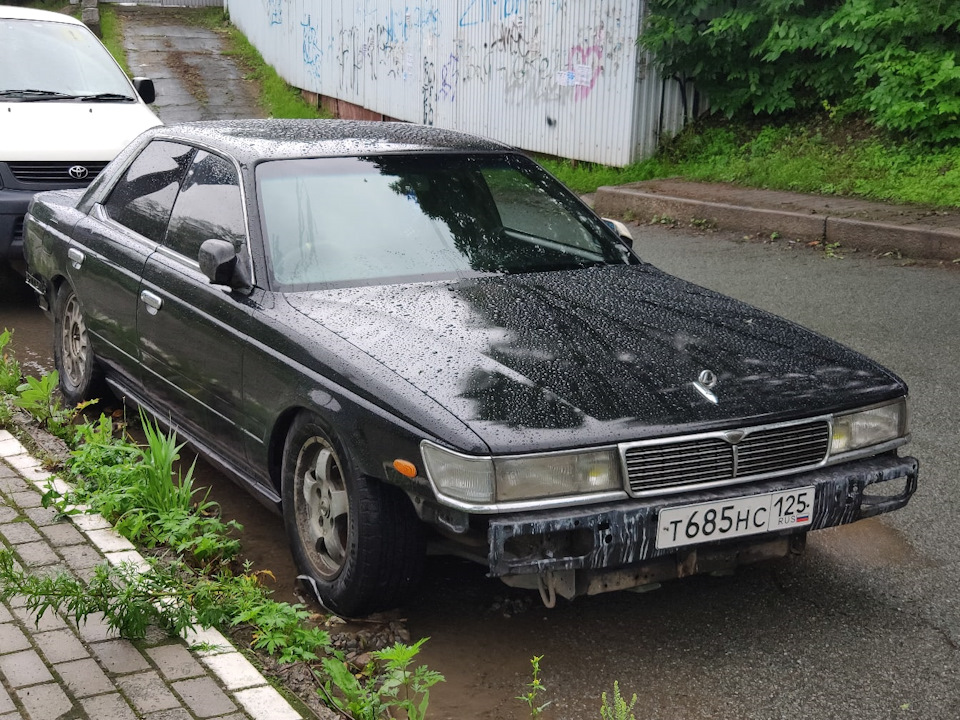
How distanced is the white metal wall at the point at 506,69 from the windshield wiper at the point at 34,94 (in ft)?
21.3

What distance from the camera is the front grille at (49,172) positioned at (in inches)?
330

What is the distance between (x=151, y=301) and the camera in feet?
16.6

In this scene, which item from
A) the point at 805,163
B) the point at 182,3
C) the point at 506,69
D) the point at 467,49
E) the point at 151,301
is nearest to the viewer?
the point at 151,301

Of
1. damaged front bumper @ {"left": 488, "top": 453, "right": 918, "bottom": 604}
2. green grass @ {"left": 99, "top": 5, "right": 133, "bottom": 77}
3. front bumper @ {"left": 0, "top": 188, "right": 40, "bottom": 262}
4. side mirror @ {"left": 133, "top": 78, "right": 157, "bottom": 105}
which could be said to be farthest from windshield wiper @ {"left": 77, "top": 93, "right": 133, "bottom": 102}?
green grass @ {"left": 99, "top": 5, "right": 133, "bottom": 77}

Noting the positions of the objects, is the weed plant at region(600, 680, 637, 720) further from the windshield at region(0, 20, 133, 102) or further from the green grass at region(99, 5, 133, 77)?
the green grass at region(99, 5, 133, 77)

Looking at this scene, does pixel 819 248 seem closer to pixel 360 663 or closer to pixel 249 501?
pixel 249 501

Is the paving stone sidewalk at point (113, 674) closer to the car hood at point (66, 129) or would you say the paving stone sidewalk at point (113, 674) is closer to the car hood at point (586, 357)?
the car hood at point (586, 357)

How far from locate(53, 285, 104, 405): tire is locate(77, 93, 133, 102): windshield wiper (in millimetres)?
3744

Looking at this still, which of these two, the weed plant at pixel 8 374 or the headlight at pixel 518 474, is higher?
the headlight at pixel 518 474

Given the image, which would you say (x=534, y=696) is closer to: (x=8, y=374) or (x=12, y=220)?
(x=8, y=374)

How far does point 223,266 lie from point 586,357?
1.45 m

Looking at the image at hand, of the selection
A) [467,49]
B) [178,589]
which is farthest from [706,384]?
[467,49]

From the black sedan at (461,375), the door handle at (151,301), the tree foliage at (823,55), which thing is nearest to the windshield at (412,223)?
the black sedan at (461,375)

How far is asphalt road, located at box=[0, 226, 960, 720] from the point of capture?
3461 millimetres
